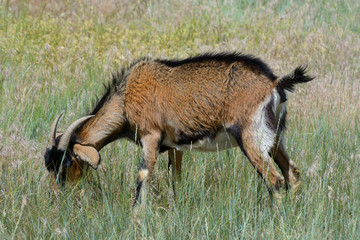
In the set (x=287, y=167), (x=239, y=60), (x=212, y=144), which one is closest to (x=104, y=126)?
(x=212, y=144)

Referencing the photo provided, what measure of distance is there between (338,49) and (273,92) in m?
4.72

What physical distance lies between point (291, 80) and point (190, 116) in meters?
1.03

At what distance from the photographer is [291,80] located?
528 cm

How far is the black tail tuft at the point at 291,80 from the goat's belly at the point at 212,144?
2.06ft

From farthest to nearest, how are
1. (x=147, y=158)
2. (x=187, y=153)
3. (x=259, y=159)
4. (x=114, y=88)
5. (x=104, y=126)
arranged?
(x=187, y=153)
(x=114, y=88)
(x=104, y=126)
(x=147, y=158)
(x=259, y=159)

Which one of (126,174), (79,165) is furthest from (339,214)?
(79,165)

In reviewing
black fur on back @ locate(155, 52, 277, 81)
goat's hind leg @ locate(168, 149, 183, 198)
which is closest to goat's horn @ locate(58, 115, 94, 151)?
goat's hind leg @ locate(168, 149, 183, 198)

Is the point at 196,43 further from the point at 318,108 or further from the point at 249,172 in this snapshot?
the point at 249,172

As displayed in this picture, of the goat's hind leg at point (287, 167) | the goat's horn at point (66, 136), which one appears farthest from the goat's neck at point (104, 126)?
the goat's hind leg at point (287, 167)

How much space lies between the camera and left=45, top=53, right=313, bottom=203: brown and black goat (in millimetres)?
5273

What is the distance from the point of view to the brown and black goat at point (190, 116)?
527 cm

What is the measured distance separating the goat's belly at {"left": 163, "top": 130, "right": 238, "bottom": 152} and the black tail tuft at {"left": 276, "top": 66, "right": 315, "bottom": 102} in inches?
24.7

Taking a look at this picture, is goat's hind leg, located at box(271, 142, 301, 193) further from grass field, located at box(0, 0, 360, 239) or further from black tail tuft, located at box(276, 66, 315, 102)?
black tail tuft, located at box(276, 66, 315, 102)

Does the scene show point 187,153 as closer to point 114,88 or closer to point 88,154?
point 114,88
